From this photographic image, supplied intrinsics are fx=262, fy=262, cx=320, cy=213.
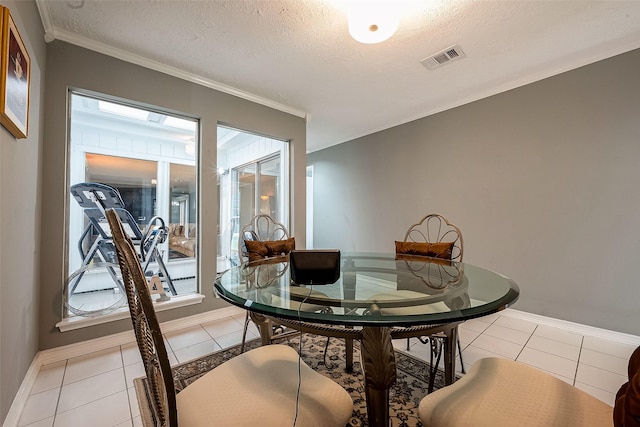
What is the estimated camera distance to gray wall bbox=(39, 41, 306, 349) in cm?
194

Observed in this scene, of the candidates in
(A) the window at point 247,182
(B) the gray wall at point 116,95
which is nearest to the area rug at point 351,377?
(B) the gray wall at point 116,95

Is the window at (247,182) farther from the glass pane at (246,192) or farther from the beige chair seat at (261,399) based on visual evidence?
the beige chair seat at (261,399)

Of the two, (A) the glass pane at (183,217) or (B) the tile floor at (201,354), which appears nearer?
(B) the tile floor at (201,354)

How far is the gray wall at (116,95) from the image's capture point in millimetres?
1939

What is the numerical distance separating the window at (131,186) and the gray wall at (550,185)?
9.30 feet

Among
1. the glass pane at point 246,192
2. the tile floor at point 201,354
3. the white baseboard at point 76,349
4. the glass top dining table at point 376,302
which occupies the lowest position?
the tile floor at point 201,354

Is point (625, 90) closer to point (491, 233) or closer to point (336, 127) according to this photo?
point (491, 233)

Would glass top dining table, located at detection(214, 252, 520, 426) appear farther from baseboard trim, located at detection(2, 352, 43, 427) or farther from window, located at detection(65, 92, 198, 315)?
window, located at detection(65, 92, 198, 315)

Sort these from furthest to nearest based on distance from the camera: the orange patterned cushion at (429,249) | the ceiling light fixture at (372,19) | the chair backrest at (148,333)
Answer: the orange patterned cushion at (429,249), the ceiling light fixture at (372,19), the chair backrest at (148,333)

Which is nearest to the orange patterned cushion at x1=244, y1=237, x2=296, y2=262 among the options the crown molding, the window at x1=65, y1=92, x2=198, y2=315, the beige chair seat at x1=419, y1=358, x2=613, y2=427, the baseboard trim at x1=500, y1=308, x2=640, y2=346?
the window at x1=65, y1=92, x2=198, y2=315

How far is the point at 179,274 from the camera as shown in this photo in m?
2.86

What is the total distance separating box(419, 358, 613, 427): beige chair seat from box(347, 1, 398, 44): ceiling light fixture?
186cm

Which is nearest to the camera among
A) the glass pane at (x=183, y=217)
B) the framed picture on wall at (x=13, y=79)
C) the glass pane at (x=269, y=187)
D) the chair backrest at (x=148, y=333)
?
the chair backrest at (x=148, y=333)

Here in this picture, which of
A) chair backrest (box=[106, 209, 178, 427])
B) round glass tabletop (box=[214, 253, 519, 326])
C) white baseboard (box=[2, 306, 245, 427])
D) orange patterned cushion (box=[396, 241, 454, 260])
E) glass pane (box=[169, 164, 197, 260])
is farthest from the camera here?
glass pane (box=[169, 164, 197, 260])
